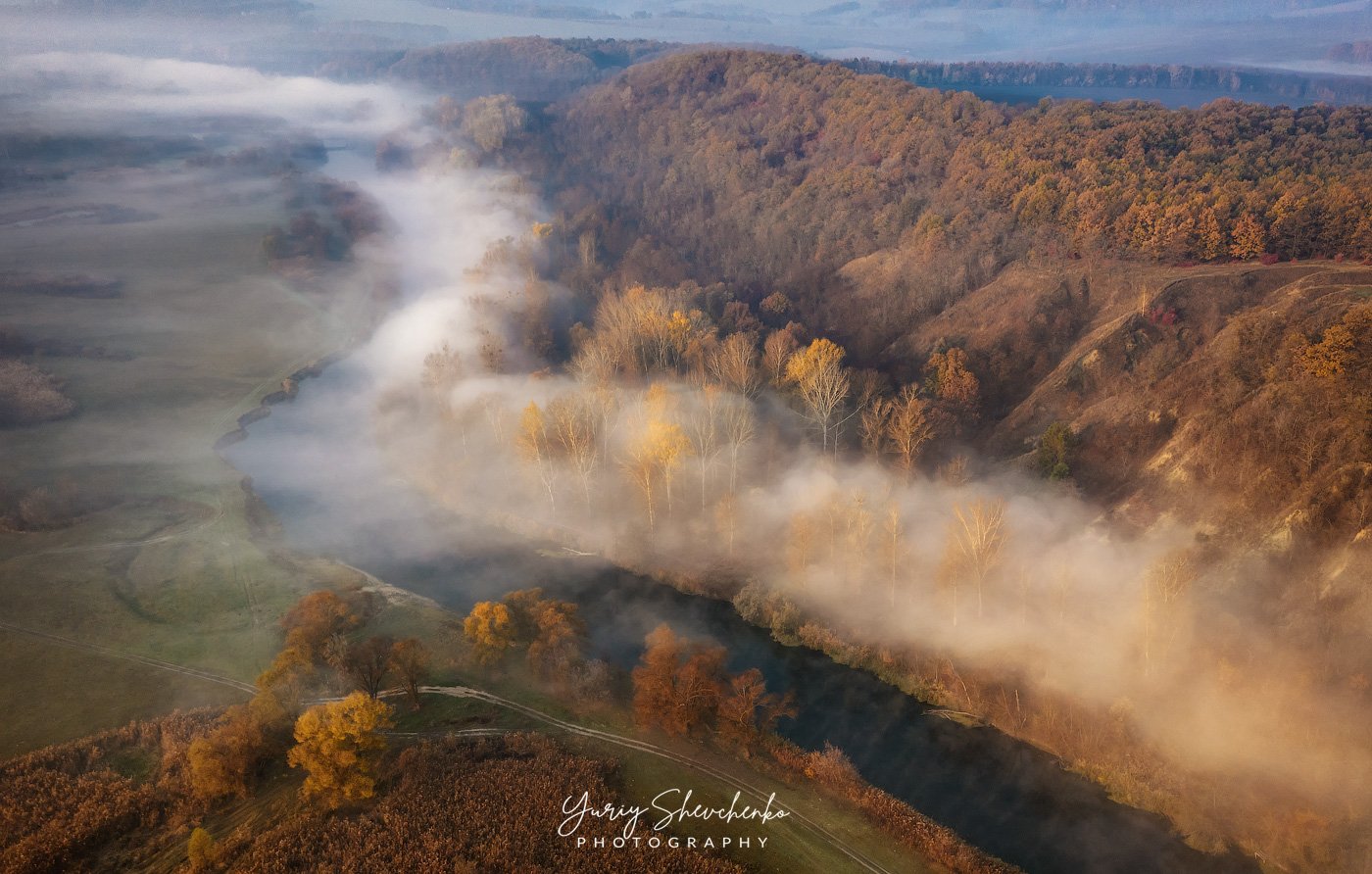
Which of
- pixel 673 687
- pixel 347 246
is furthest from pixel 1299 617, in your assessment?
pixel 347 246

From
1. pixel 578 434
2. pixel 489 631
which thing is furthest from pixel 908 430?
pixel 489 631

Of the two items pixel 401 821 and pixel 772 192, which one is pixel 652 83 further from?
pixel 401 821

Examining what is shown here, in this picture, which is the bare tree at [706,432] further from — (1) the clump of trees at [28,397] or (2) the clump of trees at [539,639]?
(1) the clump of trees at [28,397]

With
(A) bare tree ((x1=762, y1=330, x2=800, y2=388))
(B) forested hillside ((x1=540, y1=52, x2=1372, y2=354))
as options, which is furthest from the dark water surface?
(B) forested hillside ((x1=540, y1=52, x2=1372, y2=354))

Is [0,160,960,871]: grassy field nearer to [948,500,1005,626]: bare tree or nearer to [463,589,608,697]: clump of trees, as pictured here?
[463,589,608,697]: clump of trees

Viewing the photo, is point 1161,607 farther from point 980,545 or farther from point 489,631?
point 489,631
